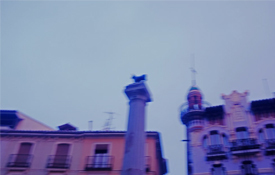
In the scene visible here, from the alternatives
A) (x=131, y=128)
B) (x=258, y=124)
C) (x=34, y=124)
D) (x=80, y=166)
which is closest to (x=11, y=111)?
(x=34, y=124)

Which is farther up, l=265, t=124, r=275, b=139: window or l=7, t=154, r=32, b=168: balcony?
l=265, t=124, r=275, b=139: window

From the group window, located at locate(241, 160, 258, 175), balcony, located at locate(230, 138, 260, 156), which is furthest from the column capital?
window, located at locate(241, 160, 258, 175)

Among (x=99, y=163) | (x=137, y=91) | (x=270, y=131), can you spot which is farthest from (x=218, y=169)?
(x=137, y=91)

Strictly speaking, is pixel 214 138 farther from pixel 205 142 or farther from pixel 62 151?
pixel 62 151

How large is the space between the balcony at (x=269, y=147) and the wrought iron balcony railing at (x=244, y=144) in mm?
725

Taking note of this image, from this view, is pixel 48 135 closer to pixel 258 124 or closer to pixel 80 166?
pixel 80 166

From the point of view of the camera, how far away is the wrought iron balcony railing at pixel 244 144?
1074 inches

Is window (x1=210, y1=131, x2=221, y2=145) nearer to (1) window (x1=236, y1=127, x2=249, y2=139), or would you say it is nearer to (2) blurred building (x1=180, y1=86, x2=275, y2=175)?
(2) blurred building (x1=180, y1=86, x2=275, y2=175)

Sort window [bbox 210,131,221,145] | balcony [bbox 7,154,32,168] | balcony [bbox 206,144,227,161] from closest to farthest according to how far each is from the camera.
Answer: balcony [bbox 7,154,32,168] < balcony [bbox 206,144,227,161] < window [bbox 210,131,221,145]

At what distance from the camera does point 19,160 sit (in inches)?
1102

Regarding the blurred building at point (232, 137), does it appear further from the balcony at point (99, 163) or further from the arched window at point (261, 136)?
the balcony at point (99, 163)

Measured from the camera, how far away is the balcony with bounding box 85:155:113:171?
2648cm

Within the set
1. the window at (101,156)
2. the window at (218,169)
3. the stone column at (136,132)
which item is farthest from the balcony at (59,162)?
the window at (218,169)

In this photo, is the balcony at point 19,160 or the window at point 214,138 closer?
the balcony at point 19,160
